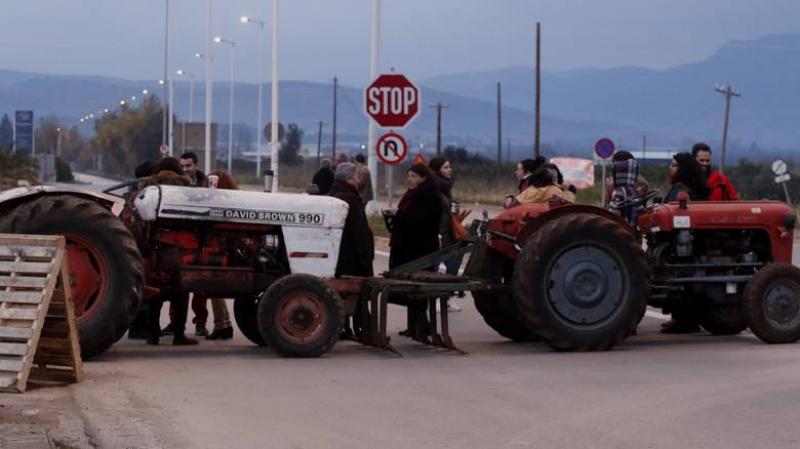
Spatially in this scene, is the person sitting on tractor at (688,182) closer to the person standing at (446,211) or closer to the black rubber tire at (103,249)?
the person standing at (446,211)

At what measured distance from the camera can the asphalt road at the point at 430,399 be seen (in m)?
9.79

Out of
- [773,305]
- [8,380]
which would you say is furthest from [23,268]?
[773,305]

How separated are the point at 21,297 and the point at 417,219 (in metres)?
5.31

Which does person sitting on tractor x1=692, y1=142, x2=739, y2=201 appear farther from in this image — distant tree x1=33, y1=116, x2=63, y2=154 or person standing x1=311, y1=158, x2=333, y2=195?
distant tree x1=33, y1=116, x2=63, y2=154

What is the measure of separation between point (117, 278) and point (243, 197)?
1.47m

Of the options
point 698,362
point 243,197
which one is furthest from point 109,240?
point 698,362

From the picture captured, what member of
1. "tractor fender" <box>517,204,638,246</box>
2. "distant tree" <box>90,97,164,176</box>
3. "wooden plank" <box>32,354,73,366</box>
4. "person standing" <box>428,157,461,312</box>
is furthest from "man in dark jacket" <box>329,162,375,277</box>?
"distant tree" <box>90,97,164,176</box>

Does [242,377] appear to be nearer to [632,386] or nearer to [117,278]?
[117,278]

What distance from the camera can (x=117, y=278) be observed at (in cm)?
1334

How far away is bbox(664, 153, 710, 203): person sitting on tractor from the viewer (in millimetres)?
16234

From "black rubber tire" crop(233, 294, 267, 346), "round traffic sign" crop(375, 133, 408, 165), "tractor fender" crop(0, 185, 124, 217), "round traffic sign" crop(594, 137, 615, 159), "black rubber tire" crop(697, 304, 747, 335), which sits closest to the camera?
"tractor fender" crop(0, 185, 124, 217)

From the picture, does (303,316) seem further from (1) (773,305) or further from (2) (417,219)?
(1) (773,305)

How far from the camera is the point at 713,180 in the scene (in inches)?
650

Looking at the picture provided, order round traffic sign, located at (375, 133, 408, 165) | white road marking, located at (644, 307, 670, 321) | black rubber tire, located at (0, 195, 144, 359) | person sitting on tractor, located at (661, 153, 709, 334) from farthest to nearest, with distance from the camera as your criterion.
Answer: round traffic sign, located at (375, 133, 408, 165) → white road marking, located at (644, 307, 670, 321) → person sitting on tractor, located at (661, 153, 709, 334) → black rubber tire, located at (0, 195, 144, 359)
